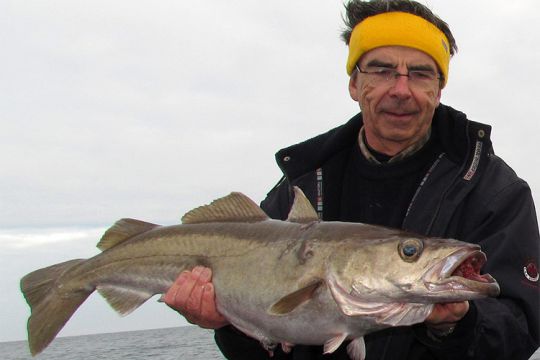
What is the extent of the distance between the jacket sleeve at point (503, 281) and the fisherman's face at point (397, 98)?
32.0 inches

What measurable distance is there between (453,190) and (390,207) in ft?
2.05

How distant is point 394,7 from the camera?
6.56m

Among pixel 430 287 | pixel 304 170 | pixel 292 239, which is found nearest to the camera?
pixel 430 287

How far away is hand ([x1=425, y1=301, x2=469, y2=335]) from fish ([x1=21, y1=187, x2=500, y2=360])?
0.13 metres

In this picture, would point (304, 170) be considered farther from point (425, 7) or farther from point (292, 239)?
point (425, 7)

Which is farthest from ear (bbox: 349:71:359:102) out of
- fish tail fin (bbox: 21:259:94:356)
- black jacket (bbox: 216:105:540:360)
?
fish tail fin (bbox: 21:259:94:356)

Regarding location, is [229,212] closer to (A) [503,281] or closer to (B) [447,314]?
(B) [447,314]

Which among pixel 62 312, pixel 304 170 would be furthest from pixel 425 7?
pixel 62 312

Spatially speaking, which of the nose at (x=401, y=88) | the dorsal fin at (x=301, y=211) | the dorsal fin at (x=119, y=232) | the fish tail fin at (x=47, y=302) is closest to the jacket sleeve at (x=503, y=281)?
the nose at (x=401, y=88)

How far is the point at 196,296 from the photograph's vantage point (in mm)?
5352

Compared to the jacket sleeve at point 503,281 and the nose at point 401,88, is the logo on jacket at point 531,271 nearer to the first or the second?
the jacket sleeve at point 503,281

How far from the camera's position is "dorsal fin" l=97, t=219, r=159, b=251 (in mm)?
6211

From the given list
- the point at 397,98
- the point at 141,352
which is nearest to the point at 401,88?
the point at 397,98

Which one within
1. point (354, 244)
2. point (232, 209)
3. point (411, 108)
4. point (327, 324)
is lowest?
point (327, 324)
